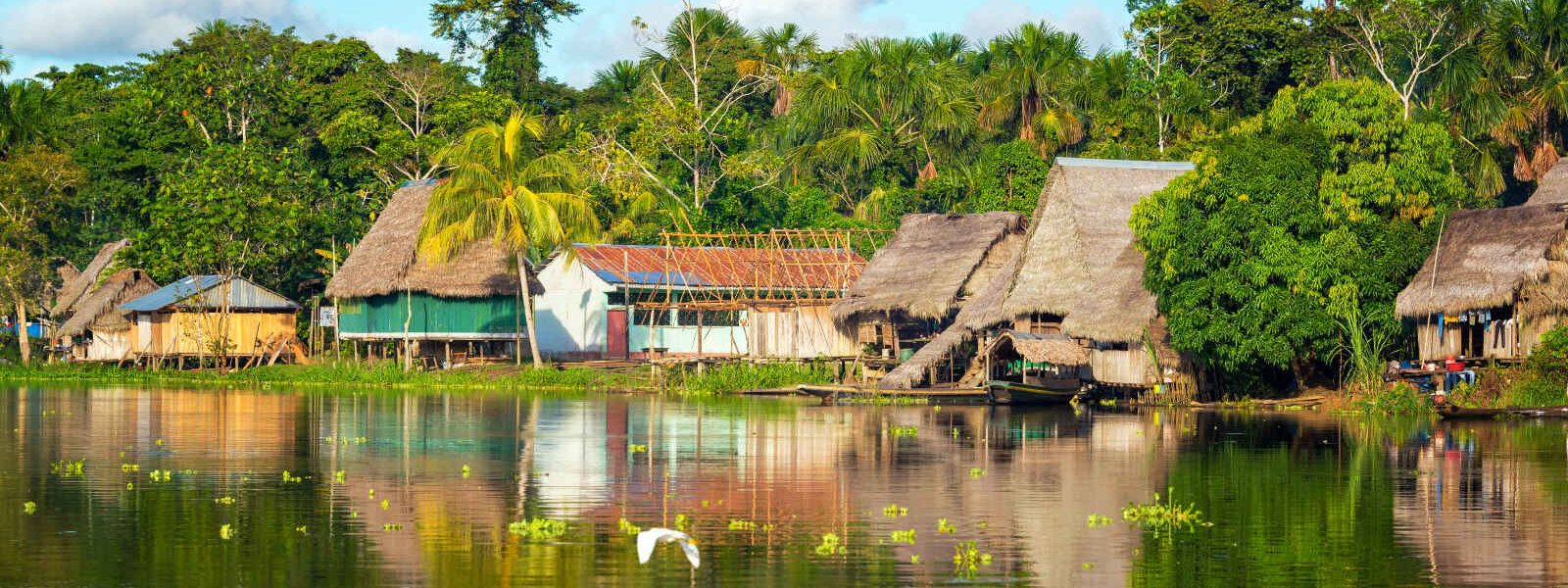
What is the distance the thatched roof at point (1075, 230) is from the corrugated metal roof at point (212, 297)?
85.1ft

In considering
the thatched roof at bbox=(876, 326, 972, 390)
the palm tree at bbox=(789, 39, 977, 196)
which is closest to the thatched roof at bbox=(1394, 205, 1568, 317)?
the thatched roof at bbox=(876, 326, 972, 390)

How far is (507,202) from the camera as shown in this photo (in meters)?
48.8

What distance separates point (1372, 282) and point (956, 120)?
27.9 meters

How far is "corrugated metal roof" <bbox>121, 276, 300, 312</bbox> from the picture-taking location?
2197 inches

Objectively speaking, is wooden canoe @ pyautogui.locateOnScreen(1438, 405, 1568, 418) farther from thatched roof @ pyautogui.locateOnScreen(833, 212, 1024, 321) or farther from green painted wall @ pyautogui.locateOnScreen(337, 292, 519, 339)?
green painted wall @ pyautogui.locateOnScreen(337, 292, 519, 339)

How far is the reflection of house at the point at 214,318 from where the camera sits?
55906 mm

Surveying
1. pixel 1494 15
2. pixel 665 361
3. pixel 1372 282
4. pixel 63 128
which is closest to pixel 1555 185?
pixel 1372 282

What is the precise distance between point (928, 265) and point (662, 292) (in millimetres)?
9426

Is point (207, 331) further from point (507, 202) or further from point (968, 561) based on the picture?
point (968, 561)

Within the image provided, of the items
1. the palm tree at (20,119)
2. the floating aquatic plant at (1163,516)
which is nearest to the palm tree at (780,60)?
the palm tree at (20,119)

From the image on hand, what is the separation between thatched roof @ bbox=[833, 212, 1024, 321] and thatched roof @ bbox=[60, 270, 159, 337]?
84.5 feet

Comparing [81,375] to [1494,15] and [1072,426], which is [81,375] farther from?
[1494,15]

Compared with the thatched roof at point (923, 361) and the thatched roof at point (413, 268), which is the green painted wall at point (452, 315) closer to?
the thatched roof at point (413, 268)

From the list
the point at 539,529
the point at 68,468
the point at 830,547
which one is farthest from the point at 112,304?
the point at 830,547
